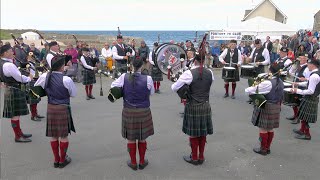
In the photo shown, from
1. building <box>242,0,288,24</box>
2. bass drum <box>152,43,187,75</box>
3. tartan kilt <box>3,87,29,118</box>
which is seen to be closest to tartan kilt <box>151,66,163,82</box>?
bass drum <box>152,43,187,75</box>

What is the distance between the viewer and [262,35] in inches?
653

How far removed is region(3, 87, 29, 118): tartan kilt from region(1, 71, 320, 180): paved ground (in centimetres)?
49

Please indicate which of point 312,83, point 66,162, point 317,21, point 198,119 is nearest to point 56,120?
point 66,162

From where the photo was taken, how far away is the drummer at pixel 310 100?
447 cm

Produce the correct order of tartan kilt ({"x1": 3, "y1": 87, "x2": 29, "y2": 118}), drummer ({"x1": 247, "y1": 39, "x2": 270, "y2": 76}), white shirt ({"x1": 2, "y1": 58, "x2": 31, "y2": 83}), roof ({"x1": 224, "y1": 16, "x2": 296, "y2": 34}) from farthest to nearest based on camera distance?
roof ({"x1": 224, "y1": 16, "x2": 296, "y2": 34}) → drummer ({"x1": 247, "y1": 39, "x2": 270, "y2": 76}) → tartan kilt ({"x1": 3, "y1": 87, "x2": 29, "y2": 118}) → white shirt ({"x1": 2, "y1": 58, "x2": 31, "y2": 83})

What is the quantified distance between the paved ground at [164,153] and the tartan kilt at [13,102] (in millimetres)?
486

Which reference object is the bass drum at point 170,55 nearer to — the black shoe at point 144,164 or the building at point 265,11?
the black shoe at point 144,164

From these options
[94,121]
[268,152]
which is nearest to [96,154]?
[94,121]

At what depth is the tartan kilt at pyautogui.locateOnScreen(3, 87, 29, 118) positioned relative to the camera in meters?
4.62

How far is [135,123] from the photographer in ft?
12.1

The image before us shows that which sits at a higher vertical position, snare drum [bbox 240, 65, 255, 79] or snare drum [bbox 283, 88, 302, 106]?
snare drum [bbox 240, 65, 255, 79]

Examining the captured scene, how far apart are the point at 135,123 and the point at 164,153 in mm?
899

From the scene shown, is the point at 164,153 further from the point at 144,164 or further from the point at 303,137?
the point at 303,137

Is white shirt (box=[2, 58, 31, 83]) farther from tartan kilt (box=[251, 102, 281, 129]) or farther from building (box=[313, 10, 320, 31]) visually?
building (box=[313, 10, 320, 31])
